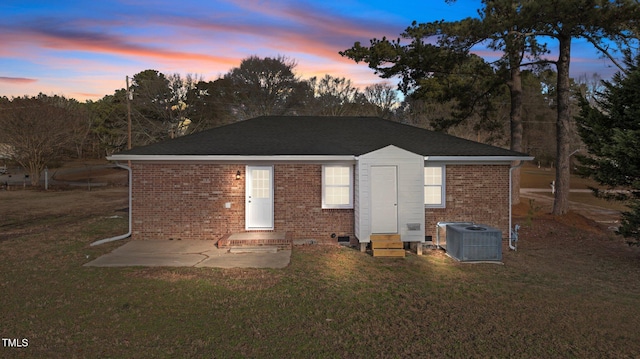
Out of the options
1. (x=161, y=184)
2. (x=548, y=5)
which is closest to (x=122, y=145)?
(x=161, y=184)

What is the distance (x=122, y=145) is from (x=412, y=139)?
114 ft

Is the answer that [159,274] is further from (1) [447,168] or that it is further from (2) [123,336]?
(1) [447,168]

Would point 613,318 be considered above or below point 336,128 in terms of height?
below

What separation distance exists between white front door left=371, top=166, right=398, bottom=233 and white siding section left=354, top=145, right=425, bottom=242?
102 mm

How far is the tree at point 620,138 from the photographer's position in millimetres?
9297

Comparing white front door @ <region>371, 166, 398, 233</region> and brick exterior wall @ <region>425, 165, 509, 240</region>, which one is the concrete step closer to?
white front door @ <region>371, 166, 398, 233</region>

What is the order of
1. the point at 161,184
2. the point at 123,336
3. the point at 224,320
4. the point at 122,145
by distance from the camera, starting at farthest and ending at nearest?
the point at 122,145, the point at 161,184, the point at 224,320, the point at 123,336

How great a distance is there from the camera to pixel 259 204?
11.3 m

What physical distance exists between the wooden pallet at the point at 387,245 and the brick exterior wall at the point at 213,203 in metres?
1.28

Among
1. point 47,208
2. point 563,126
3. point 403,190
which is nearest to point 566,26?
point 563,126

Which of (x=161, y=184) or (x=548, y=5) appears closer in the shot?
(x=161, y=184)

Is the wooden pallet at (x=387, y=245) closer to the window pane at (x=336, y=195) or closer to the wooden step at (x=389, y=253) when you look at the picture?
the wooden step at (x=389, y=253)

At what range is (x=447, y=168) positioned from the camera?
1127 centimetres

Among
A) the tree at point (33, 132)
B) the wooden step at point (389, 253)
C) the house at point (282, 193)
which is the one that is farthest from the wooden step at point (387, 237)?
the tree at point (33, 132)
